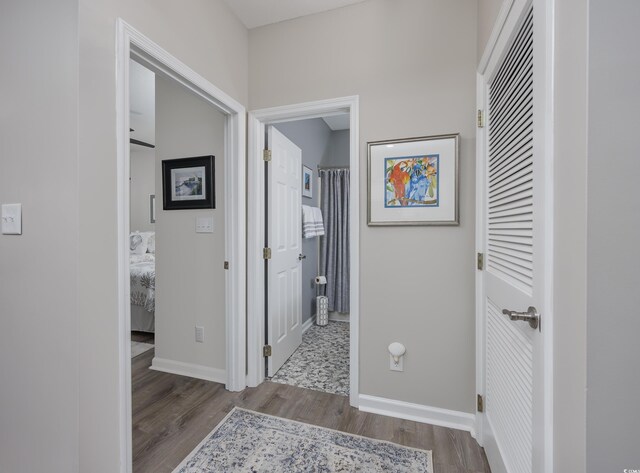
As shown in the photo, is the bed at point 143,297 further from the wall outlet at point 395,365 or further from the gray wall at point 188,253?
the wall outlet at point 395,365

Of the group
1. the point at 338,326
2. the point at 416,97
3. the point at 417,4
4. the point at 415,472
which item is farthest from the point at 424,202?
the point at 338,326

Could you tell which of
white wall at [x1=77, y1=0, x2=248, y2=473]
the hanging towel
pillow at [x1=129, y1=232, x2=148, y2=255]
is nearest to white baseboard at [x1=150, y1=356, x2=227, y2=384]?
white wall at [x1=77, y1=0, x2=248, y2=473]

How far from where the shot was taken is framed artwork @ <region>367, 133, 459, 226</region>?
1.78 m

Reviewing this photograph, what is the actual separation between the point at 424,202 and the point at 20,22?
83.7 inches

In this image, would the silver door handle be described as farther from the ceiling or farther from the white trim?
the white trim

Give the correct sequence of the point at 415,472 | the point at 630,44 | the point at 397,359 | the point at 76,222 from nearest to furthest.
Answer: the point at 630,44 → the point at 76,222 → the point at 415,472 → the point at 397,359

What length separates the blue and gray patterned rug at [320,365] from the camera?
2281mm

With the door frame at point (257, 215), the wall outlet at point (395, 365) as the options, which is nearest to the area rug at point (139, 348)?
the door frame at point (257, 215)

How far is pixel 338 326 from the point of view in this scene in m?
3.72

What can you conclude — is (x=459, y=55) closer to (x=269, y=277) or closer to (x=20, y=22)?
(x=269, y=277)

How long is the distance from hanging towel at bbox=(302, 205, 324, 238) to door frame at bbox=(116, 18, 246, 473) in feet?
3.78

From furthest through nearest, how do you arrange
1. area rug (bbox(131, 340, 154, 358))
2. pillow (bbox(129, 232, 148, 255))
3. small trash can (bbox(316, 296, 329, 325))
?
1. pillow (bbox(129, 232, 148, 255))
2. small trash can (bbox(316, 296, 329, 325))
3. area rug (bbox(131, 340, 154, 358))

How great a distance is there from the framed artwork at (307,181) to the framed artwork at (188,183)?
129 centimetres

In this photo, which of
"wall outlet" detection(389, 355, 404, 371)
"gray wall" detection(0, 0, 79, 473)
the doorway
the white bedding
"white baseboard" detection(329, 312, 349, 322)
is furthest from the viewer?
"white baseboard" detection(329, 312, 349, 322)
